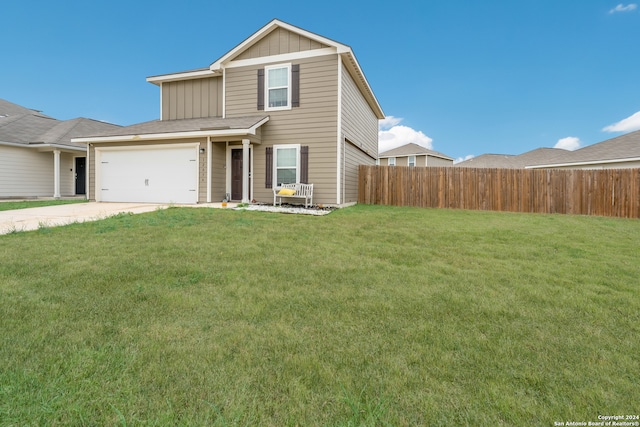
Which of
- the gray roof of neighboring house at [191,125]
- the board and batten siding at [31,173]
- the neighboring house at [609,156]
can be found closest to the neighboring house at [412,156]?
the neighboring house at [609,156]

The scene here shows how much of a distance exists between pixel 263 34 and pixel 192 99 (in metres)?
4.16

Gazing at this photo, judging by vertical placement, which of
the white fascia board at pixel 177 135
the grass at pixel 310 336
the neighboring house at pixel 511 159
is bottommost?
the grass at pixel 310 336

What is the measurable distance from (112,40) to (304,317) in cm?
2291

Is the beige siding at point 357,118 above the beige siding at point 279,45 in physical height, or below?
below

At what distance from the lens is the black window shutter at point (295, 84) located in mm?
10320

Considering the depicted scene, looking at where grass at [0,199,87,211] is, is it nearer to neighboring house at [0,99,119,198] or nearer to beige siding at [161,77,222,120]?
neighboring house at [0,99,119,198]

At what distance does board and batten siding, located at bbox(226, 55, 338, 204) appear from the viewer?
10016 mm

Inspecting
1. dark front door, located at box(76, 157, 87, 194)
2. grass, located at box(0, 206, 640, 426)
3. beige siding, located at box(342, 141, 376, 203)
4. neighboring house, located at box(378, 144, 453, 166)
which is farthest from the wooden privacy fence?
neighboring house, located at box(378, 144, 453, 166)

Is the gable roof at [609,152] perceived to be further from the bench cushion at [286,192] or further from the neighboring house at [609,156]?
the bench cushion at [286,192]

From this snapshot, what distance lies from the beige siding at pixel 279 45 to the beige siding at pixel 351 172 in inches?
141

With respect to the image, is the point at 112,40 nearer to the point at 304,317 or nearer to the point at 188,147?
the point at 188,147

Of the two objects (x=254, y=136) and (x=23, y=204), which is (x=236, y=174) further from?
(x=23, y=204)

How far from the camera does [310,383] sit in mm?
1565

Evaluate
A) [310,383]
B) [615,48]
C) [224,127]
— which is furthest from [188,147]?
[615,48]
